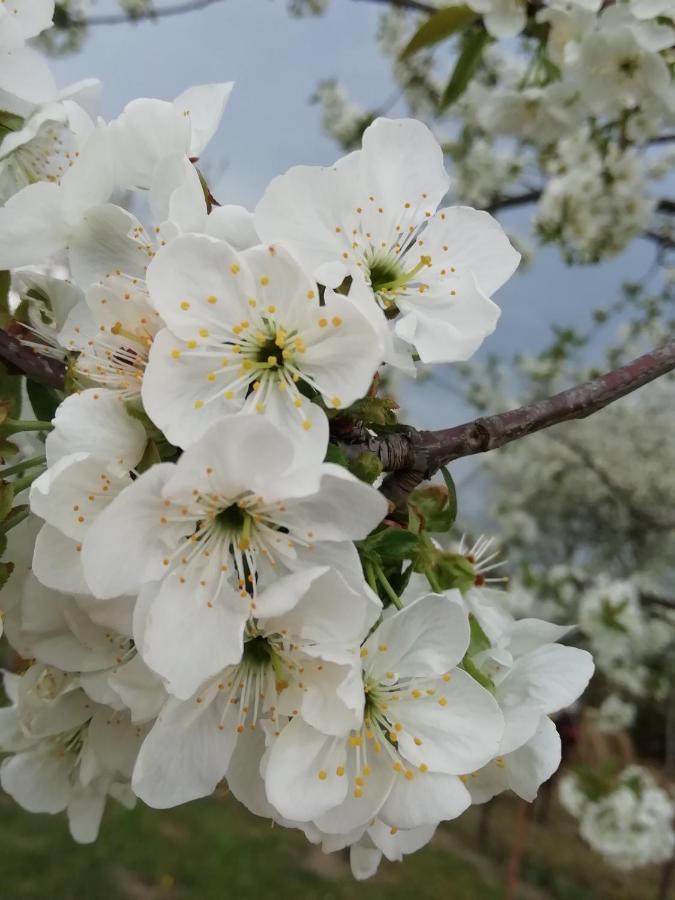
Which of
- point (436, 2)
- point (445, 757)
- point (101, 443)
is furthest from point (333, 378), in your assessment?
point (436, 2)

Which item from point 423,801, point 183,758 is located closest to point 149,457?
point 183,758

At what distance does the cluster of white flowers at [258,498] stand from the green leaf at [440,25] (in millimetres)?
854

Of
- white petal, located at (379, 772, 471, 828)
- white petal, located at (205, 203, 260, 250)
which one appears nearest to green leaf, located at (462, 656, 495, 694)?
white petal, located at (379, 772, 471, 828)

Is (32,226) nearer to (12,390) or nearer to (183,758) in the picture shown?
(12,390)

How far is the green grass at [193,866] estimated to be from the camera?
438 centimetres

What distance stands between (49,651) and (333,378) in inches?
15.7

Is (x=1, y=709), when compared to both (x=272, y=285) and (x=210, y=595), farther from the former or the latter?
(x=272, y=285)

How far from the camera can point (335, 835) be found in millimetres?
702

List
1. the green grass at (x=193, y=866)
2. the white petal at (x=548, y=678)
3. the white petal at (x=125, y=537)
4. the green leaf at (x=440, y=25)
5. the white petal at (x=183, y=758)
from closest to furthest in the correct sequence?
1. the white petal at (x=125, y=537)
2. the white petal at (x=183, y=758)
3. the white petal at (x=548, y=678)
4. the green leaf at (x=440, y=25)
5. the green grass at (x=193, y=866)

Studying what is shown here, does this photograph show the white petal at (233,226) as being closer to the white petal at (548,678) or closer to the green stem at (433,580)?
the green stem at (433,580)

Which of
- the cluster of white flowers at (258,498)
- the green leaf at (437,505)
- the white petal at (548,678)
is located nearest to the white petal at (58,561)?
the cluster of white flowers at (258,498)

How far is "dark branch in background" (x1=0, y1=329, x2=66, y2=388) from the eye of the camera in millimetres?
785

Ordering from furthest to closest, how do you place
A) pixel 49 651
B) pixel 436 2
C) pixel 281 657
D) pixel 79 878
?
pixel 79 878 → pixel 436 2 → pixel 49 651 → pixel 281 657

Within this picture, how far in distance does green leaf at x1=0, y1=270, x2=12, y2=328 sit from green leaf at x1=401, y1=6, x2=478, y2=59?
3.29 feet
